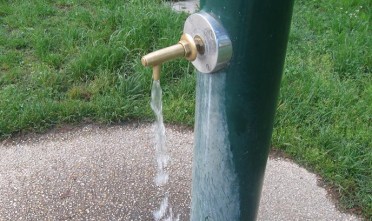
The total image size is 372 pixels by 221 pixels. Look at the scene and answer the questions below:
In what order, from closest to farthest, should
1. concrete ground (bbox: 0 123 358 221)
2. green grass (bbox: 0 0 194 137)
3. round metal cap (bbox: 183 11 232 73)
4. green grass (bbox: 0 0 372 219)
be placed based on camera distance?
round metal cap (bbox: 183 11 232 73) < concrete ground (bbox: 0 123 358 221) < green grass (bbox: 0 0 372 219) < green grass (bbox: 0 0 194 137)

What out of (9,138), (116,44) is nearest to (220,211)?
(9,138)

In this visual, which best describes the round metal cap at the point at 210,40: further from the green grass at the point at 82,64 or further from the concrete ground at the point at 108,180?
the green grass at the point at 82,64

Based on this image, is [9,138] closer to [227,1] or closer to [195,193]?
[195,193]

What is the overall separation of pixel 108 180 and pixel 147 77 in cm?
88

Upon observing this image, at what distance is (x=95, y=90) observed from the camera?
10.8 feet

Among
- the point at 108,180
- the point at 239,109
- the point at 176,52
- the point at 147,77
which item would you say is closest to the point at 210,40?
the point at 176,52

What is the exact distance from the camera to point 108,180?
8.90ft

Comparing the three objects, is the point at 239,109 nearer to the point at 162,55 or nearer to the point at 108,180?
the point at 162,55

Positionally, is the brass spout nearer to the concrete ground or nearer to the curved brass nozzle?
the curved brass nozzle

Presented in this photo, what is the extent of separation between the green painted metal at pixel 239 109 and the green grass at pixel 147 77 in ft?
3.95

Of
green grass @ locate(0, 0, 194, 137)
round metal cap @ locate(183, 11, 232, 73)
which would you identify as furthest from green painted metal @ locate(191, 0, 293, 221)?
green grass @ locate(0, 0, 194, 137)

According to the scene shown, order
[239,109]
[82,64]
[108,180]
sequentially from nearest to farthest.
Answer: [239,109] → [108,180] → [82,64]

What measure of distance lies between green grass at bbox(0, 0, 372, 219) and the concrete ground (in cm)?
12

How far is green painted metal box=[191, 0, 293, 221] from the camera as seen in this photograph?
4.45 feet
